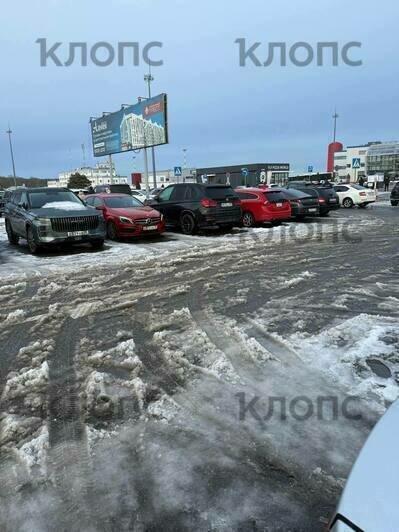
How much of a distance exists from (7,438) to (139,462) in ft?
3.46

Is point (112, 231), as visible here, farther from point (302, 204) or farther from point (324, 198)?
point (324, 198)

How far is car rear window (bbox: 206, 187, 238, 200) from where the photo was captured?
45.5 ft

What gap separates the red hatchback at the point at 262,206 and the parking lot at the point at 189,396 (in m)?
8.45

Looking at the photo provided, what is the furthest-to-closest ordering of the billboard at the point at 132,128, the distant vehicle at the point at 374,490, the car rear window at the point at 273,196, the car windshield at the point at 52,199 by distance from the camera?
the billboard at the point at 132,128 → the car rear window at the point at 273,196 → the car windshield at the point at 52,199 → the distant vehicle at the point at 374,490

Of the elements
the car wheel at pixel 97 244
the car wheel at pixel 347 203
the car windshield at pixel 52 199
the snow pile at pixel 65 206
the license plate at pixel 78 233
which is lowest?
the car wheel at pixel 347 203

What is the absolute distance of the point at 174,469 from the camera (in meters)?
2.70

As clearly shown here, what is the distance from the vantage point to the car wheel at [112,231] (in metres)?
13.3

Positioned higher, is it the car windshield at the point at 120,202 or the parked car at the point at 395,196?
the car windshield at the point at 120,202

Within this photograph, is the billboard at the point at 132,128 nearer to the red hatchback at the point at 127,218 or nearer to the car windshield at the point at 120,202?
the car windshield at the point at 120,202

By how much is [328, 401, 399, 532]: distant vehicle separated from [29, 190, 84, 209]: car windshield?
10.9 metres

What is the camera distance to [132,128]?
32.3 meters

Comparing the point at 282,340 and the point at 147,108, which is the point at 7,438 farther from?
the point at 147,108

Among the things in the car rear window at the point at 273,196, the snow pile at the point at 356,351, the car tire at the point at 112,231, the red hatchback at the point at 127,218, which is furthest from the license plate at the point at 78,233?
the snow pile at the point at 356,351

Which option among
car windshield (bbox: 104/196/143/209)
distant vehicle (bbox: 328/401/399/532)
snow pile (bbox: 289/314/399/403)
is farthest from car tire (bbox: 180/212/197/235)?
distant vehicle (bbox: 328/401/399/532)
